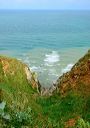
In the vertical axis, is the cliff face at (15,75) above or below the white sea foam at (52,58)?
below

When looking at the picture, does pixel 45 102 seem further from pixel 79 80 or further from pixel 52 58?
pixel 52 58

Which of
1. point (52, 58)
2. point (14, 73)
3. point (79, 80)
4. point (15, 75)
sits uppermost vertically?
point (52, 58)

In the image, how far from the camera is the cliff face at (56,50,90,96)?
25.8 metres

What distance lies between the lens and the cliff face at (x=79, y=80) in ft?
84.5

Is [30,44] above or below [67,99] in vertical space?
above

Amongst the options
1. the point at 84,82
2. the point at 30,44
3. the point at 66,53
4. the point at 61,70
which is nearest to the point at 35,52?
the point at 66,53

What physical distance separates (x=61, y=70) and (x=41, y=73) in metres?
4.05

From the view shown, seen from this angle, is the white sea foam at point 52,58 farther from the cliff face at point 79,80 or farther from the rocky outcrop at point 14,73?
the cliff face at point 79,80

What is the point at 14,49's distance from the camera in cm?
8381

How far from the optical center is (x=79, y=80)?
89.0ft

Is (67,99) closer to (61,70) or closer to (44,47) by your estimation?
(61,70)

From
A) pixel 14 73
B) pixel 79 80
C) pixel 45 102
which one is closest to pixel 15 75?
pixel 14 73

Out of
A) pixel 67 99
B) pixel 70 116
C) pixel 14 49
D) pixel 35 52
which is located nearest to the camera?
pixel 70 116

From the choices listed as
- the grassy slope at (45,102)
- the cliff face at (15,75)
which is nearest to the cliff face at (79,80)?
the grassy slope at (45,102)
